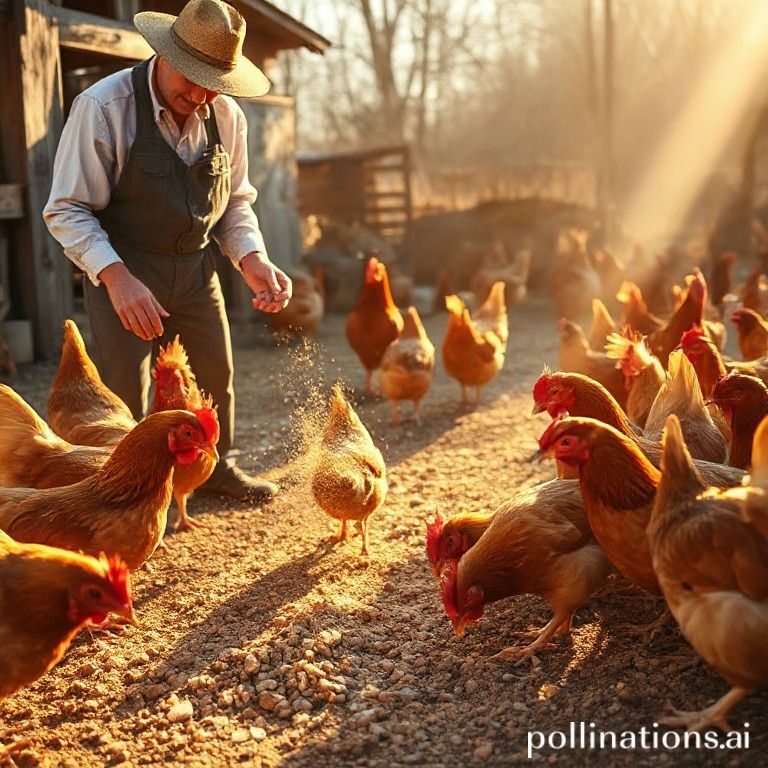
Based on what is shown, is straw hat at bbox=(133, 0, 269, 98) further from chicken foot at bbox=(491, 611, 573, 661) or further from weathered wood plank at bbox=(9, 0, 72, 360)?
weathered wood plank at bbox=(9, 0, 72, 360)

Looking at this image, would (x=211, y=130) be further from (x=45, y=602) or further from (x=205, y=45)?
(x=45, y=602)

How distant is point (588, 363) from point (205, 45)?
3.53 metres

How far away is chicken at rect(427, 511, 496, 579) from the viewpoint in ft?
12.4

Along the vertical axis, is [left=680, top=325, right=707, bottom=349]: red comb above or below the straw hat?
below

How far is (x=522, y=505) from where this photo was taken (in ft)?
11.7

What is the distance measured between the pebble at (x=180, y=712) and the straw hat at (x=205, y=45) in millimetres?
2710

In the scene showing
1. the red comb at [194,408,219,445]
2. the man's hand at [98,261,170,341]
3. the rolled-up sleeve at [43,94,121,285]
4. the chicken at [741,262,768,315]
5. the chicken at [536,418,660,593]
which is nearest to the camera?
the chicken at [536,418,660,593]

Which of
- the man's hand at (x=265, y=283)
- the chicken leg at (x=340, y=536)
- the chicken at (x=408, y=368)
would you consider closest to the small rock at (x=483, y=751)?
the chicken leg at (x=340, y=536)

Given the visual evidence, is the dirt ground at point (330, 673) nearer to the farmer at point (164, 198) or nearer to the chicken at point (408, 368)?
the farmer at point (164, 198)

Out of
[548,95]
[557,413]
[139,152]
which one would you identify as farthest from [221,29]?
[548,95]

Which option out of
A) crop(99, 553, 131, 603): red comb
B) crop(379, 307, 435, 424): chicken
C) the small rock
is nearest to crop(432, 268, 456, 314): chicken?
crop(379, 307, 435, 424): chicken

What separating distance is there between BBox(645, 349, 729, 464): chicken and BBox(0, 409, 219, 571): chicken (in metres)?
2.18

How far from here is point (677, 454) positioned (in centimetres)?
288

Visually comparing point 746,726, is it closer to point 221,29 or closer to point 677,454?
point 677,454
